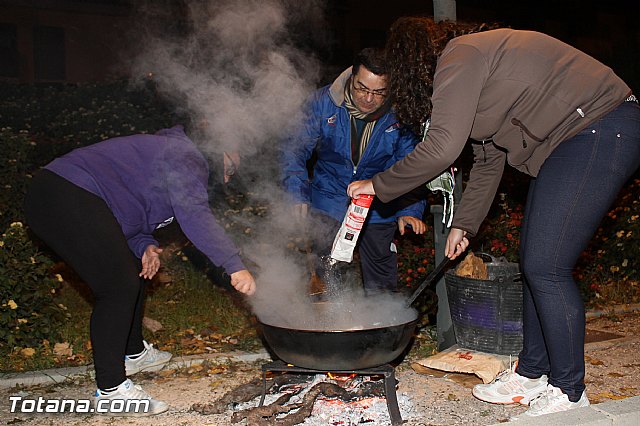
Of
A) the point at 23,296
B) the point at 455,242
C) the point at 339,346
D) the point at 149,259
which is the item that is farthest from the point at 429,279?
the point at 23,296

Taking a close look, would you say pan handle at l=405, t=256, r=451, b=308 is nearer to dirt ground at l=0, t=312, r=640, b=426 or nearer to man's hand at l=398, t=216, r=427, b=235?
dirt ground at l=0, t=312, r=640, b=426

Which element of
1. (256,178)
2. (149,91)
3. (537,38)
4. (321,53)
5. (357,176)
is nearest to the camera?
(537,38)

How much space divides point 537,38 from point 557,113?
387mm

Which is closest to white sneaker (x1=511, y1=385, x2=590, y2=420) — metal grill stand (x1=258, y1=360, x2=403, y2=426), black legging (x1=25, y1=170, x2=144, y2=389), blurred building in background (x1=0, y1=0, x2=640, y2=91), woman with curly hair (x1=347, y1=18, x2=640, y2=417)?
woman with curly hair (x1=347, y1=18, x2=640, y2=417)

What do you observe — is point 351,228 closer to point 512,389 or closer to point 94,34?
point 512,389

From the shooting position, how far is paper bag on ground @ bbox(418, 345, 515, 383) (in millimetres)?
4219

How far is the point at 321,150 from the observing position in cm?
458

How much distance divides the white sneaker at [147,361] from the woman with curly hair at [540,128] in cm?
220

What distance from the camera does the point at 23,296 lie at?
483cm

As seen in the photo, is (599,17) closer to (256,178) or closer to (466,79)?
(256,178)

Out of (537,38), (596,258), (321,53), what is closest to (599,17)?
(321,53)

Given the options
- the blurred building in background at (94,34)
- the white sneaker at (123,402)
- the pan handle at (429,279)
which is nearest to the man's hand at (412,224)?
the pan handle at (429,279)

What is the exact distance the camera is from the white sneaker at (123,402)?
372cm

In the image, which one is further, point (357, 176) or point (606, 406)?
point (357, 176)
